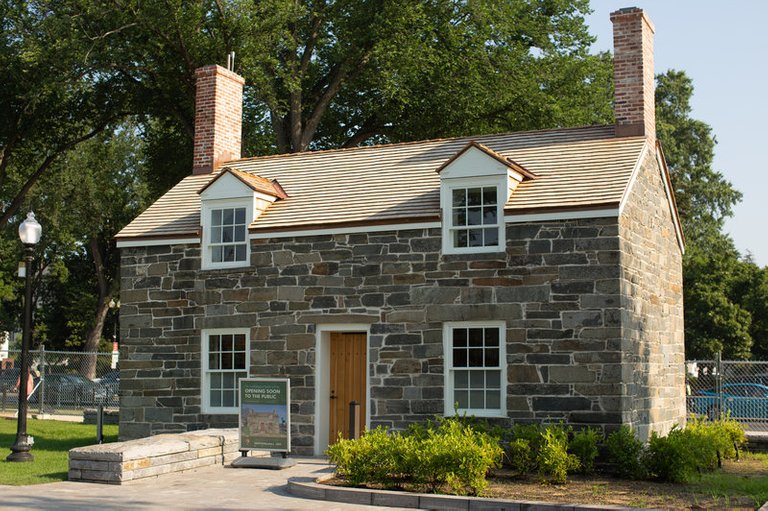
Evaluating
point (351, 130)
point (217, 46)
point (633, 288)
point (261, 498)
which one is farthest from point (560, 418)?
point (351, 130)

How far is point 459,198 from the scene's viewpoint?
16.0 metres

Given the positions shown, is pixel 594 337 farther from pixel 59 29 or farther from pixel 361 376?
pixel 59 29

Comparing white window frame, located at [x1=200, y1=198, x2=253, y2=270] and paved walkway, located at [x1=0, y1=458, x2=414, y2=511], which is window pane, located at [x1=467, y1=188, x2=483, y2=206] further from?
paved walkway, located at [x1=0, y1=458, x2=414, y2=511]

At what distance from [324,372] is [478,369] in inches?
121

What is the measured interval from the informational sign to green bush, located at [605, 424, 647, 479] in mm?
5029

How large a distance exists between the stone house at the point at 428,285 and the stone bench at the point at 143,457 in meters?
2.47

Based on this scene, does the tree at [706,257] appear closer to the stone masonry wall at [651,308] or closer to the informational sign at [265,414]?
the stone masonry wall at [651,308]

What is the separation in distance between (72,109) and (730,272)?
29.1 metres

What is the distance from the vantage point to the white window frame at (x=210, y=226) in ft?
57.5

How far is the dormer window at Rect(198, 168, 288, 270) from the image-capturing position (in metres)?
17.7

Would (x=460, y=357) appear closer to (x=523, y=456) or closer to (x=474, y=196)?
(x=523, y=456)

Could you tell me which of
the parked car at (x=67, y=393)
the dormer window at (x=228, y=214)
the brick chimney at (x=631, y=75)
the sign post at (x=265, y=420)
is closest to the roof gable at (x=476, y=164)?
the brick chimney at (x=631, y=75)

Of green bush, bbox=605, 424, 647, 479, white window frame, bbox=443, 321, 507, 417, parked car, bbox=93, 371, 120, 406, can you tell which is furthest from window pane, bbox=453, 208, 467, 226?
parked car, bbox=93, 371, 120, 406

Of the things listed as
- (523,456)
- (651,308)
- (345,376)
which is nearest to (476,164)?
(651,308)
